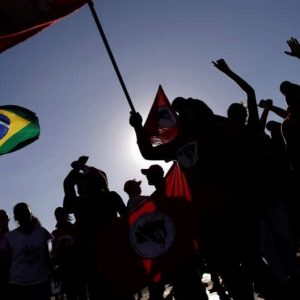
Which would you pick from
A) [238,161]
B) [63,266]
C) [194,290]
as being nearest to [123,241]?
[194,290]

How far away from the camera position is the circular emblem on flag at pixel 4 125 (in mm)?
8102

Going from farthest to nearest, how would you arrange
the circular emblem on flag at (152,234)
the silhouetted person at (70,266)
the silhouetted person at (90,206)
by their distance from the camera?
1. the silhouetted person at (70,266)
2. the silhouetted person at (90,206)
3. the circular emblem on flag at (152,234)

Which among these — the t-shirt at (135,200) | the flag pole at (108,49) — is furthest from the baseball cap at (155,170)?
the t-shirt at (135,200)

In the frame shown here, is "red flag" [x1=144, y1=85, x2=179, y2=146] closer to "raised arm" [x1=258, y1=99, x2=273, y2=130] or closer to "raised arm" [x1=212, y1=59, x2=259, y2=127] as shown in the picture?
"raised arm" [x1=258, y1=99, x2=273, y2=130]

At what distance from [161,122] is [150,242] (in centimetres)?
296

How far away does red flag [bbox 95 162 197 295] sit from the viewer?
4.71 metres

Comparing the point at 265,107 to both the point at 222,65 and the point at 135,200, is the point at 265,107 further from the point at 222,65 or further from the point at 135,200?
the point at 135,200

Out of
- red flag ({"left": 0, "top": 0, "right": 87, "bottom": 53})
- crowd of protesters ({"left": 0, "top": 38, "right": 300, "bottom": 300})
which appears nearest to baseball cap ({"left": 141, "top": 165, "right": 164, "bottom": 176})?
crowd of protesters ({"left": 0, "top": 38, "right": 300, "bottom": 300})

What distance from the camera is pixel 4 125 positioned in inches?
321

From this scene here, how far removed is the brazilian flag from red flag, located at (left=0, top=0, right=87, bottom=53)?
229 cm

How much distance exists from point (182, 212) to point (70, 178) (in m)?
2.23

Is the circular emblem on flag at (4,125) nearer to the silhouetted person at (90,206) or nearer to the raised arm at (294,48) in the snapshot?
the silhouetted person at (90,206)

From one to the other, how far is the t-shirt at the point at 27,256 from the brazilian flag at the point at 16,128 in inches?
82.6

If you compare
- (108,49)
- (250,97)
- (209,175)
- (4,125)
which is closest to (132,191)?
(4,125)
